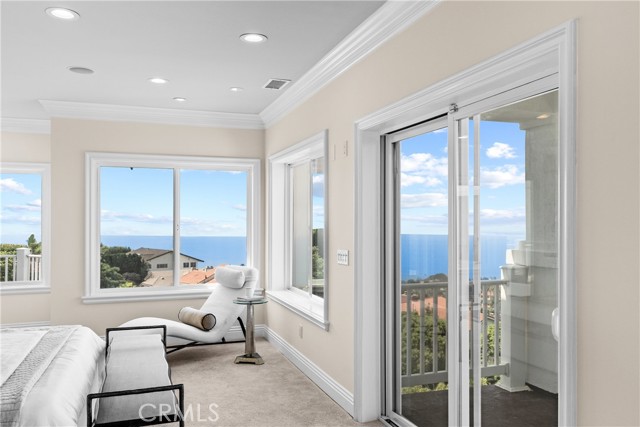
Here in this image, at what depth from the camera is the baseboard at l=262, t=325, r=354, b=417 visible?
365 centimetres

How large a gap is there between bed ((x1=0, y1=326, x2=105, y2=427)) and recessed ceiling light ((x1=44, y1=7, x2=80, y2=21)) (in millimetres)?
1975

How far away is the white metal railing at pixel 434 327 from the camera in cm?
238

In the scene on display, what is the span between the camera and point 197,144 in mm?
5887

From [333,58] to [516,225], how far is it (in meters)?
2.05

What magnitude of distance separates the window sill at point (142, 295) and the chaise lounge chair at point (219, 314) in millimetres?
371

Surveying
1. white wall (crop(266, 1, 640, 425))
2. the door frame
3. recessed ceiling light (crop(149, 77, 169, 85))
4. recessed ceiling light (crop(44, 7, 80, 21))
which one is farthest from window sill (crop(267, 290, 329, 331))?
recessed ceiling light (crop(44, 7, 80, 21))

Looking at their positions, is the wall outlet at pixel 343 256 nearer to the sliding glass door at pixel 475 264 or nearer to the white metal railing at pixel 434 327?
the sliding glass door at pixel 475 264

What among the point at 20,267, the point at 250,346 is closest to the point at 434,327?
the point at 250,346

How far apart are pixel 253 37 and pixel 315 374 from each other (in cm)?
274

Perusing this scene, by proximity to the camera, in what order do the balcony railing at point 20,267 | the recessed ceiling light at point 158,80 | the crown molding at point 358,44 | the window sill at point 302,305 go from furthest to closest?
the balcony railing at point 20,267
the recessed ceiling light at point 158,80
the window sill at point 302,305
the crown molding at point 358,44

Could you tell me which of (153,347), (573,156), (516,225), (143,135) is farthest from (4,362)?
(143,135)

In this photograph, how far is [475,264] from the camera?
98.7 inches

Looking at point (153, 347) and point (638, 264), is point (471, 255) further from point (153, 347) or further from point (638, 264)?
point (153, 347)

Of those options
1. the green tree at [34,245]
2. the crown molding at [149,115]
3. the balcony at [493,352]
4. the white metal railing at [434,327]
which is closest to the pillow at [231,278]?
the crown molding at [149,115]
